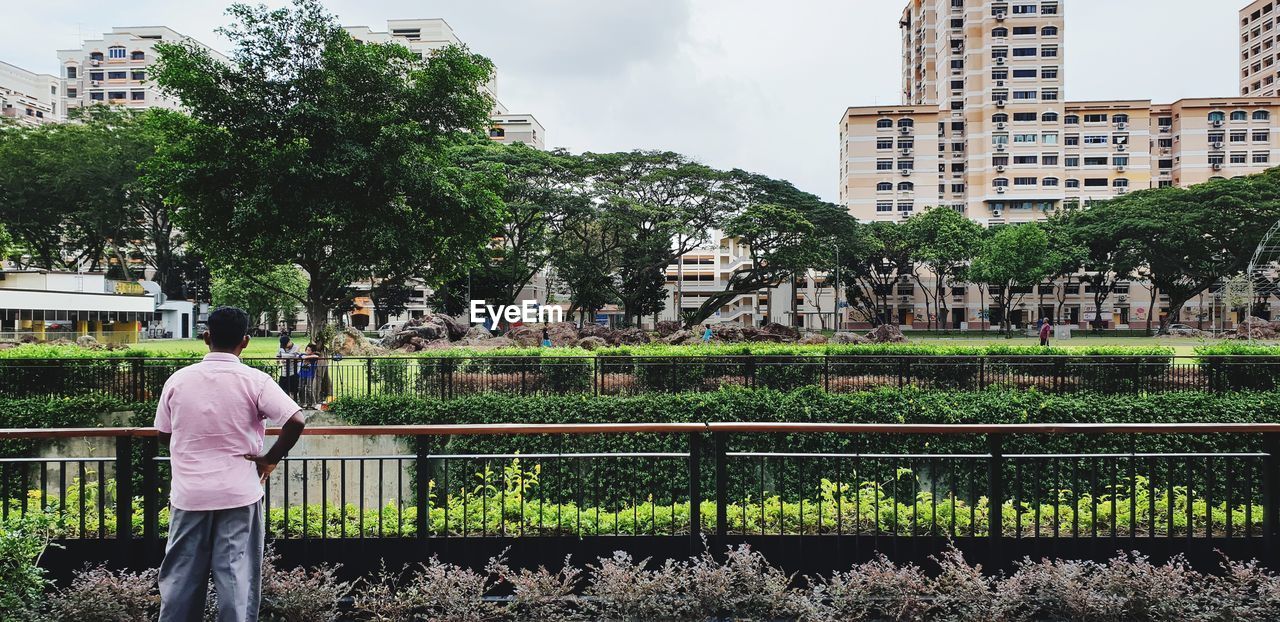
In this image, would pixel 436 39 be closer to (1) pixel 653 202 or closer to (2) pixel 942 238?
(1) pixel 653 202

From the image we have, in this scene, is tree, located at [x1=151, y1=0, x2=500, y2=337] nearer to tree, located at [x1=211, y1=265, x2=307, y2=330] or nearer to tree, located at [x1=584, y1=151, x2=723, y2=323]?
tree, located at [x1=584, y1=151, x2=723, y2=323]

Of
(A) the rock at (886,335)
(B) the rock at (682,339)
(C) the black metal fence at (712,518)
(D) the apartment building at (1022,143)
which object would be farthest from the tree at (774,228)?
(C) the black metal fence at (712,518)

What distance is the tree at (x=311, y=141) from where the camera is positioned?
16.6 m

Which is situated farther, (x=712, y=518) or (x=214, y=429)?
(x=712, y=518)

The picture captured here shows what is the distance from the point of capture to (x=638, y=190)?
142 ft

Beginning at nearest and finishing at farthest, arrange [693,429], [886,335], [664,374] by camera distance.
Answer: [693,429] < [664,374] < [886,335]

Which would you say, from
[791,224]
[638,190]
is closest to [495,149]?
[638,190]

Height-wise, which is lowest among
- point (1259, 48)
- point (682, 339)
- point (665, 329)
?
point (682, 339)

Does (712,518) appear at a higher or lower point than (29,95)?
lower

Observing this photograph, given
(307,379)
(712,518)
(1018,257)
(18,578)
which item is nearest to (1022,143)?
(1018,257)

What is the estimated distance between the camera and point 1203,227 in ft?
152

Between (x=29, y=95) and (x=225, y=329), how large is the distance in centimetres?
12274
